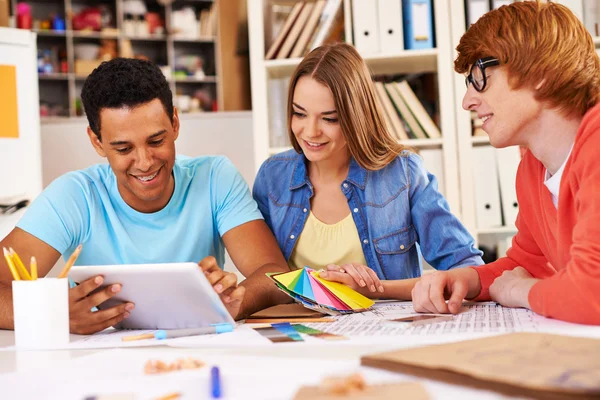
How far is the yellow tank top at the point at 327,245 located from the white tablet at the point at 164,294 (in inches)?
25.9

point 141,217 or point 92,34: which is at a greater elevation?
point 92,34

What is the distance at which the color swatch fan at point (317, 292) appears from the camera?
4.11ft

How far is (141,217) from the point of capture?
1691mm

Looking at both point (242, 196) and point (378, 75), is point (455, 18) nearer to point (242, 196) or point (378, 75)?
point (378, 75)

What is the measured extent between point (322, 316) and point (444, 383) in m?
0.59

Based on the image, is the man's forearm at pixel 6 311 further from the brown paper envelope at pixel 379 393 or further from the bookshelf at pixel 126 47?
the bookshelf at pixel 126 47

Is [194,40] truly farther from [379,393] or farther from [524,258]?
[379,393]

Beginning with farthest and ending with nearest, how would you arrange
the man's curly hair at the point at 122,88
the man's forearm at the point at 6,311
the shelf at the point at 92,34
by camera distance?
the shelf at the point at 92,34, the man's curly hair at the point at 122,88, the man's forearm at the point at 6,311

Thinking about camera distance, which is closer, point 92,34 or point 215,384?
point 215,384

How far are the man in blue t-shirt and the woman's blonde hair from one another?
0.31m

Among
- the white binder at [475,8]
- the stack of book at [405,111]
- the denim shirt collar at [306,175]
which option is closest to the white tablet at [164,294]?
the denim shirt collar at [306,175]

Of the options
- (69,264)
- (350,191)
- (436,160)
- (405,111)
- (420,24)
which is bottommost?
(69,264)

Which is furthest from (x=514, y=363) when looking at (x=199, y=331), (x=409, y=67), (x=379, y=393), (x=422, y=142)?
(x=409, y=67)

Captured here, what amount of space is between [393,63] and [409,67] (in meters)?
0.13
